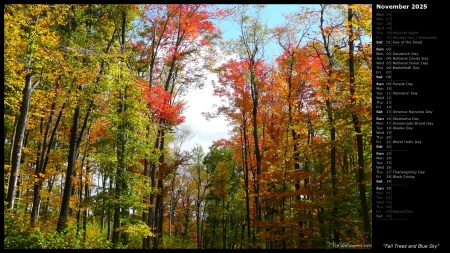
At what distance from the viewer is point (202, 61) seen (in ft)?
78.3

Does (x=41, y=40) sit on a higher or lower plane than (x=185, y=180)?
higher

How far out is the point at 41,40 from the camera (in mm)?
12836

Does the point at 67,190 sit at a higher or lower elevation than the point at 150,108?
lower

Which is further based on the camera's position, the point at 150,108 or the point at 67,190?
the point at 150,108
